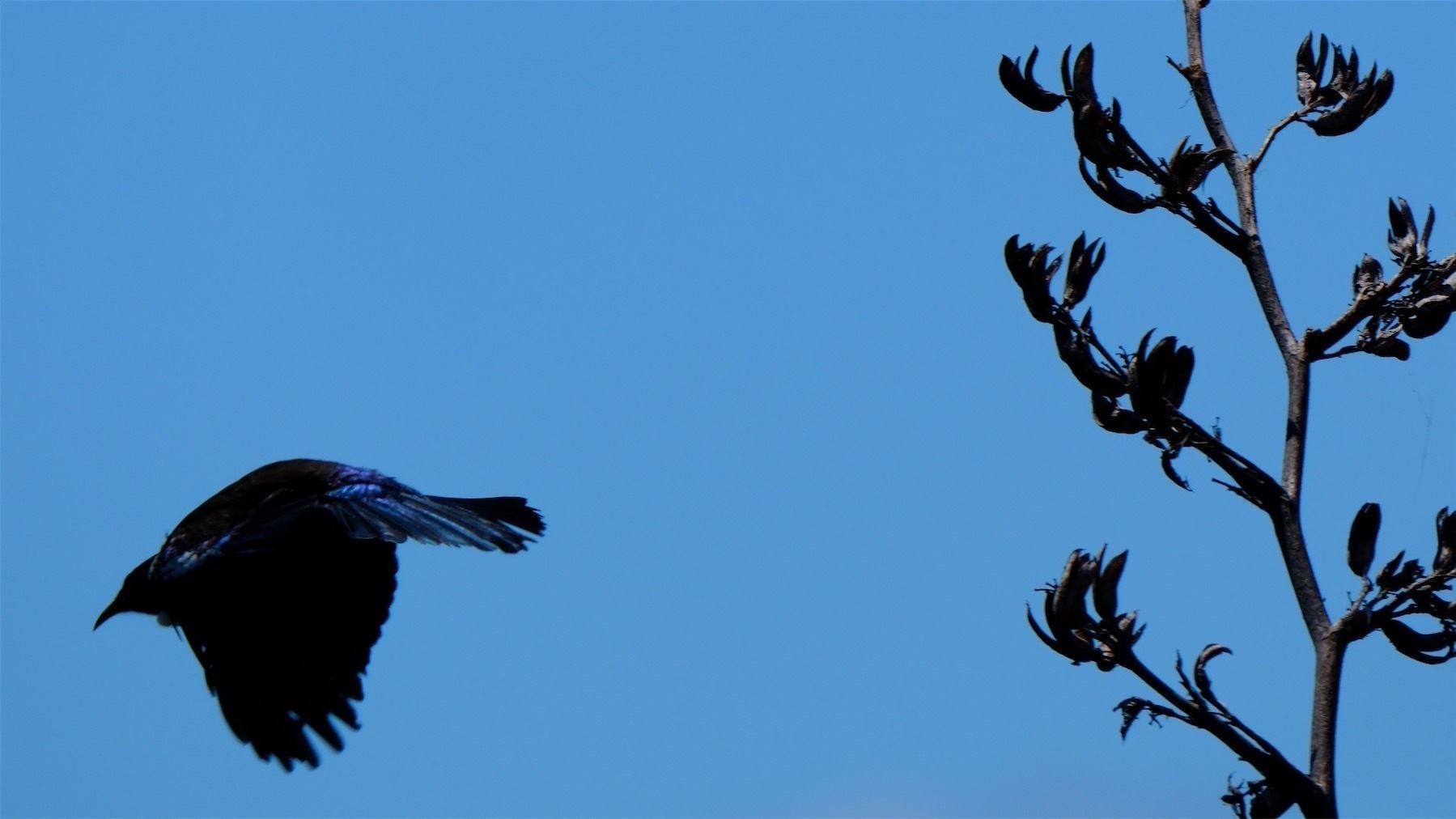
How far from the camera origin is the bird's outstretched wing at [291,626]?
20.8ft

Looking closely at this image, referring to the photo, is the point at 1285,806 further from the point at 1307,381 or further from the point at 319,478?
the point at 319,478

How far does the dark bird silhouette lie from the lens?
6.27m

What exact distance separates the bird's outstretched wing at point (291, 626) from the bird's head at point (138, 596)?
4.4 inches

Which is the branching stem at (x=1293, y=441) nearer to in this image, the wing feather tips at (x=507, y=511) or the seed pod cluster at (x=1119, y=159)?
the seed pod cluster at (x=1119, y=159)

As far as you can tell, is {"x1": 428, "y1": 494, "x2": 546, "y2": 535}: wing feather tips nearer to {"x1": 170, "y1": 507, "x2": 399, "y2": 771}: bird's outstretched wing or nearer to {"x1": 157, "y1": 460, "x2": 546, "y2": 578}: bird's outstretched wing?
{"x1": 157, "y1": 460, "x2": 546, "y2": 578}: bird's outstretched wing

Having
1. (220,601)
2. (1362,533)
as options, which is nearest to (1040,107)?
(1362,533)

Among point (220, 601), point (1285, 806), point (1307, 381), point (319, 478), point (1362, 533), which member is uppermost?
point (319, 478)

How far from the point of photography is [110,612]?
6652 mm

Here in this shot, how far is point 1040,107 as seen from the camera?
17.2ft

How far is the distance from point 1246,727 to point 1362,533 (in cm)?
72

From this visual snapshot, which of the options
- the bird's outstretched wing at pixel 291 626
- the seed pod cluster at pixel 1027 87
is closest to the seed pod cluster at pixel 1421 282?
the seed pod cluster at pixel 1027 87

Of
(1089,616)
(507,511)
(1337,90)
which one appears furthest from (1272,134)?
(507,511)

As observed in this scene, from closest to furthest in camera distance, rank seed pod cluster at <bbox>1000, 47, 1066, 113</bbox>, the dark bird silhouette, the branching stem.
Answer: the branching stem, seed pod cluster at <bbox>1000, 47, 1066, 113</bbox>, the dark bird silhouette

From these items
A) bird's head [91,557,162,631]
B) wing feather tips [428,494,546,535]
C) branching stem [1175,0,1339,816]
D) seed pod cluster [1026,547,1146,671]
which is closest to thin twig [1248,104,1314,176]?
branching stem [1175,0,1339,816]
